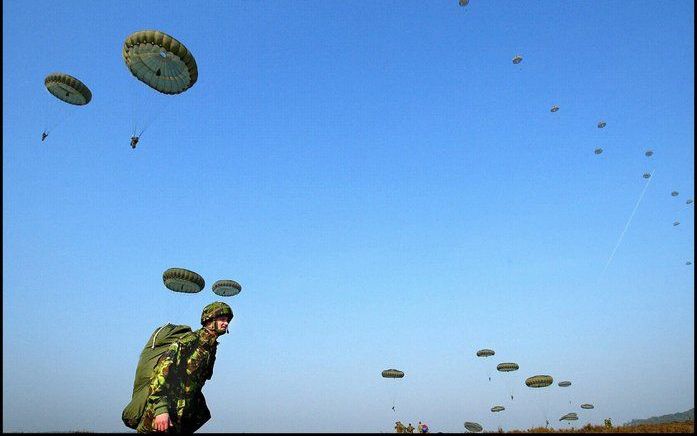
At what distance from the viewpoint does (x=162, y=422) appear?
4.73 m

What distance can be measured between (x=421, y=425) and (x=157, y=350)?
28770 millimetres

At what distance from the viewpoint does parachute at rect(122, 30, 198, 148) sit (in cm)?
2369

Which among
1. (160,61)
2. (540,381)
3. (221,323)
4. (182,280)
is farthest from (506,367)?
(221,323)

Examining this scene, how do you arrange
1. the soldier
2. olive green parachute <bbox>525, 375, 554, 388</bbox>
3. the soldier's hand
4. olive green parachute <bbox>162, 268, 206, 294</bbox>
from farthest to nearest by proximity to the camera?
1. olive green parachute <bbox>525, 375, 554, 388</bbox>
2. olive green parachute <bbox>162, 268, 206, 294</bbox>
3. the soldier
4. the soldier's hand

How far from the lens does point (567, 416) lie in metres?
66.1

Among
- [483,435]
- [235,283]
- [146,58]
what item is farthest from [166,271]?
[483,435]

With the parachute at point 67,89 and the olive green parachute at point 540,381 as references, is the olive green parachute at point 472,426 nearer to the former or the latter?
the olive green parachute at point 540,381

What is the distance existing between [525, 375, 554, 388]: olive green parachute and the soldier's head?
51022 mm

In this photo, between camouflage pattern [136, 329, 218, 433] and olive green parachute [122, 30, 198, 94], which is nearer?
camouflage pattern [136, 329, 218, 433]

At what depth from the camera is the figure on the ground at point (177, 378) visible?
490cm

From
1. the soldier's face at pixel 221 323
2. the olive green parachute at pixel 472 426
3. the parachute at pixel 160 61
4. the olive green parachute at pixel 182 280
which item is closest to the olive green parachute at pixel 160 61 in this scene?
the parachute at pixel 160 61

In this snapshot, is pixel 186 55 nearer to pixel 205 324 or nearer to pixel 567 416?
pixel 205 324

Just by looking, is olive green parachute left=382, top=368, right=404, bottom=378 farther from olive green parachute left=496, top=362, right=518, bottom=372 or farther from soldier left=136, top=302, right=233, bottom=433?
soldier left=136, top=302, right=233, bottom=433

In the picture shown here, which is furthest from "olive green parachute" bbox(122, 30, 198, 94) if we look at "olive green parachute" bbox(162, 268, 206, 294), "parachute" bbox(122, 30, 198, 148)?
"olive green parachute" bbox(162, 268, 206, 294)
